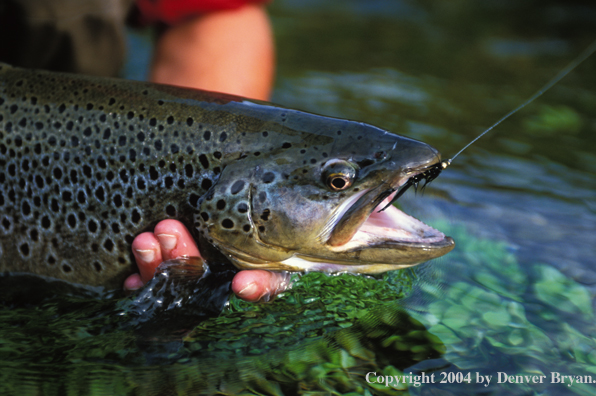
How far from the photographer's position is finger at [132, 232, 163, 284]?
80.7 inches

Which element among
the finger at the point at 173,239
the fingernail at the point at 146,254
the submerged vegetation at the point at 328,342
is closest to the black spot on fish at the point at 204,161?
the finger at the point at 173,239

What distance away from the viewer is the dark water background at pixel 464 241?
1.91 m

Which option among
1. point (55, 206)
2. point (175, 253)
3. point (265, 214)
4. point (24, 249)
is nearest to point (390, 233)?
point (265, 214)

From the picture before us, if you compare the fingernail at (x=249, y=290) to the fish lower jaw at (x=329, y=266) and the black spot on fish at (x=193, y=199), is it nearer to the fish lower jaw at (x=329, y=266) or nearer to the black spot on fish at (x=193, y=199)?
Answer: the fish lower jaw at (x=329, y=266)

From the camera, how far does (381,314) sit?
7.30 ft

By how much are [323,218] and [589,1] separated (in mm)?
11573

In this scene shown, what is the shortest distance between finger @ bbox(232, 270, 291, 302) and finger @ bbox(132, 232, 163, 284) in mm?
318

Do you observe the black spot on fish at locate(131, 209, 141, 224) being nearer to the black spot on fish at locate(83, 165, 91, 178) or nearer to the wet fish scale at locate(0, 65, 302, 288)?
the wet fish scale at locate(0, 65, 302, 288)

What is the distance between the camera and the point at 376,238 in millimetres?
1928

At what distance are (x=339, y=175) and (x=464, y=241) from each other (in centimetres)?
130

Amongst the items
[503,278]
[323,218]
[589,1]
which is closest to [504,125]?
[503,278]

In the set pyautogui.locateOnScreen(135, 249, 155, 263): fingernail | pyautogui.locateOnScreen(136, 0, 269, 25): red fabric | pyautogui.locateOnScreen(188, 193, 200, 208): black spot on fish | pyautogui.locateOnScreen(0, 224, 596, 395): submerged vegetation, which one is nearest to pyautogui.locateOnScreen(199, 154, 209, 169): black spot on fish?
pyautogui.locateOnScreen(188, 193, 200, 208): black spot on fish

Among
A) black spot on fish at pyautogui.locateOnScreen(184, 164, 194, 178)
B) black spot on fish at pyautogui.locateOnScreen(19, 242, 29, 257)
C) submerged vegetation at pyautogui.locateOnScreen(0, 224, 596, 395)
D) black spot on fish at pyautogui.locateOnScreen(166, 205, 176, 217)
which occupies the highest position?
black spot on fish at pyautogui.locateOnScreen(184, 164, 194, 178)

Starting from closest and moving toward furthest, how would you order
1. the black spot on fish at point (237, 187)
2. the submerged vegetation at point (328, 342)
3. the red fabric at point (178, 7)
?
the submerged vegetation at point (328, 342) → the black spot on fish at point (237, 187) → the red fabric at point (178, 7)
